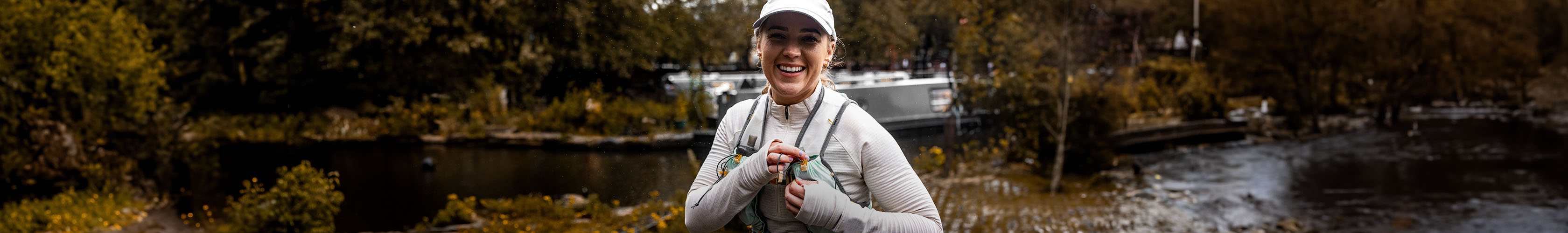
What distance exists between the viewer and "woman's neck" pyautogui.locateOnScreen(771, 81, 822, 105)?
1.64m

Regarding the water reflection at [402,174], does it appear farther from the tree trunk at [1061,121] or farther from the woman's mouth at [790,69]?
the tree trunk at [1061,121]

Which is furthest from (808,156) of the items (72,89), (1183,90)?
(1183,90)

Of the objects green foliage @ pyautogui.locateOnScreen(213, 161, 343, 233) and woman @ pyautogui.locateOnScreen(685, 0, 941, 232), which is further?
green foliage @ pyautogui.locateOnScreen(213, 161, 343, 233)

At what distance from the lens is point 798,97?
1642mm

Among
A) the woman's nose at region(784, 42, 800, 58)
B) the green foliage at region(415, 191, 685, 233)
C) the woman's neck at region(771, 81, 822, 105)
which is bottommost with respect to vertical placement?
the green foliage at region(415, 191, 685, 233)

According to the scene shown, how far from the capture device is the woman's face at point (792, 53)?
5.22 feet

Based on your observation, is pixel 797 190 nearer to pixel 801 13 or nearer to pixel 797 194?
pixel 797 194

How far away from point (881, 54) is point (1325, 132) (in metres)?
13.3

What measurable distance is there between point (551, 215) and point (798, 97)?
12.3ft

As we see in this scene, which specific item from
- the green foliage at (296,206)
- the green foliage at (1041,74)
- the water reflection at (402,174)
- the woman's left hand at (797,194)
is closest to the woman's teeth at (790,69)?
the woman's left hand at (797,194)

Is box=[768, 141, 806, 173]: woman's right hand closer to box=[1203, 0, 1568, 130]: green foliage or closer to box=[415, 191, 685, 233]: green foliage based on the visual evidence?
box=[415, 191, 685, 233]: green foliage

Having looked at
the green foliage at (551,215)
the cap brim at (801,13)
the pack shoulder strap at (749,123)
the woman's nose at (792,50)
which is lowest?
the green foliage at (551,215)

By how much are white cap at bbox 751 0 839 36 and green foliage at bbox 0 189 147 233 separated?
5941 mm

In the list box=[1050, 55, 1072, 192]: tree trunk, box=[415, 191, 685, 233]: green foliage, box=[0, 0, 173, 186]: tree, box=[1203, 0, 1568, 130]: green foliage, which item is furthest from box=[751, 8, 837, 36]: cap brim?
box=[1203, 0, 1568, 130]: green foliage
